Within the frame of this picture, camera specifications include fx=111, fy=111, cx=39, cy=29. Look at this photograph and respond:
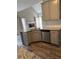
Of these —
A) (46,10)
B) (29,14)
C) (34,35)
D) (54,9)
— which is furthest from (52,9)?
(29,14)

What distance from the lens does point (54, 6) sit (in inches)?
210

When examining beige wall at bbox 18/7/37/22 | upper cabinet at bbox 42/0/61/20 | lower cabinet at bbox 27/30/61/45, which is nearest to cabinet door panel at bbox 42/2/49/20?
upper cabinet at bbox 42/0/61/20

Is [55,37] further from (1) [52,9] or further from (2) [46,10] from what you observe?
(2) [46,10]

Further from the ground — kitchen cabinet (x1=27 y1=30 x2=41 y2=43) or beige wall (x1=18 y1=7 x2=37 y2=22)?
beige wall (x1=18 y1=7 x2=37 y2=22)

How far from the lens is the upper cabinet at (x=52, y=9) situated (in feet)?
16.8

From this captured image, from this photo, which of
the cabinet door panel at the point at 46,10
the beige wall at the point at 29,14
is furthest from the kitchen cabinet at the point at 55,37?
the beige wall at the point at 29,14

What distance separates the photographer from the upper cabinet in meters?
5.12

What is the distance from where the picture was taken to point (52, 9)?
18.0 ft

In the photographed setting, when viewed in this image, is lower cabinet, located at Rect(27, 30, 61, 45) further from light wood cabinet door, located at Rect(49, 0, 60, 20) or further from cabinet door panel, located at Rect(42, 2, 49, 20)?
cabinet door panel, located at Rect(42, 2, 49, 20)

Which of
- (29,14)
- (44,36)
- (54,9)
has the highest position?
(29,14)
